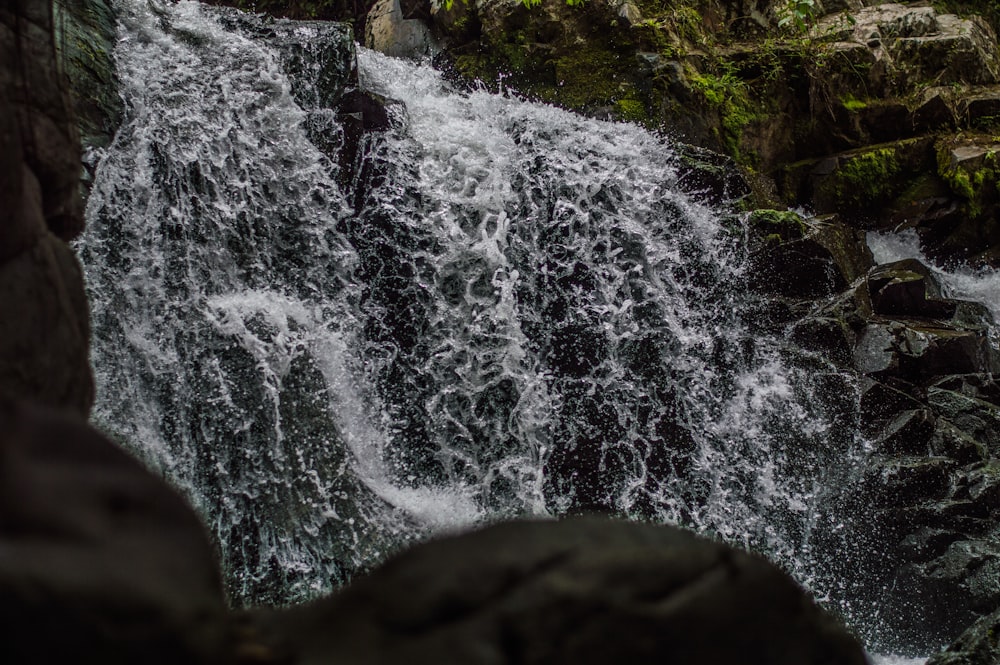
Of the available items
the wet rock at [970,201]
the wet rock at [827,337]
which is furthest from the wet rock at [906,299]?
the wet rock at [970,201]

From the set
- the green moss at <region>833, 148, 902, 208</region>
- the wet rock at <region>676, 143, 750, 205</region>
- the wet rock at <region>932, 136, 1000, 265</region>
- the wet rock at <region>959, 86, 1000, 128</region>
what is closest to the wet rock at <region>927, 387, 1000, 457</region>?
the wet rock at <region>676, 143, 750, 205</region>

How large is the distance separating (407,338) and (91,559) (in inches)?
195

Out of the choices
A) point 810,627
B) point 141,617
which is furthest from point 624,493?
point 141,617

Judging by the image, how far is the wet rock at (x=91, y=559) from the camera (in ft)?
3.45

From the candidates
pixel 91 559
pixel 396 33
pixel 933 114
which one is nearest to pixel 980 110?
pixel 933 114

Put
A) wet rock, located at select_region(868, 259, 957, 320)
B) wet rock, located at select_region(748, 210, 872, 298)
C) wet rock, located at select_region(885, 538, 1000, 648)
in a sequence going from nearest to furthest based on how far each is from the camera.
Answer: wet rock, located at select_region(885, 538, 1000, 648)
wet rock, located at select_region(748, 210, 872, 298)
wet rock, located at select_region(868, 259, 957, 320)

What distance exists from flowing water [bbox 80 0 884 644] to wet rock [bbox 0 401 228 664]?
12.2 feet

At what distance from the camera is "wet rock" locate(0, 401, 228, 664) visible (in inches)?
41.4

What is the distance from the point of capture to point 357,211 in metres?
6.44

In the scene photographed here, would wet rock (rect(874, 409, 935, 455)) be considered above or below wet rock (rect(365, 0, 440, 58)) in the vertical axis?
below

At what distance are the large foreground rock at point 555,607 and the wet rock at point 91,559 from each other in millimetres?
239

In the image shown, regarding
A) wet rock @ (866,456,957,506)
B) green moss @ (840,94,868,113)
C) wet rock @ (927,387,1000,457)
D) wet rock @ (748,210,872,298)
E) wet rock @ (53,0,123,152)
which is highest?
green moss @ (840,94,868,113)

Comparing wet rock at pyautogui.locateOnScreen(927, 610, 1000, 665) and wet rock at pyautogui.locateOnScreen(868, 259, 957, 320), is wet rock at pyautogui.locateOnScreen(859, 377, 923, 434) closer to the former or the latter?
wet rock at pyautogui.locateOnScreen(868, 259, 957, 320)

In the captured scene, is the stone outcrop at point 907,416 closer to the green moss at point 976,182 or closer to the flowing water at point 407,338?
the flowing water at point 407,338
